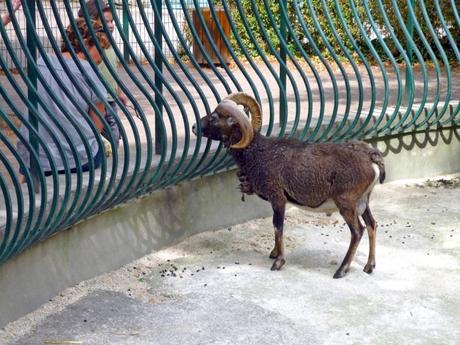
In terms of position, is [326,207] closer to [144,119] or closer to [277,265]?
[277,265]

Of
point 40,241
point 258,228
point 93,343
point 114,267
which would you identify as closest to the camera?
point 93,343

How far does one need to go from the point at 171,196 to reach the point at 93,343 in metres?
1.86

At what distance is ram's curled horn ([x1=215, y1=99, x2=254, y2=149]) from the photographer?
21.4ft

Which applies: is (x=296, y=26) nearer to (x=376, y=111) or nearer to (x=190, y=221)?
(x=376, y=111)

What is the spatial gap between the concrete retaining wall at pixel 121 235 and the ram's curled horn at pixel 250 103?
0.85m

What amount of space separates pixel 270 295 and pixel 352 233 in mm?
783

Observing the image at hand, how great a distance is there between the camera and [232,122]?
21.6 feet

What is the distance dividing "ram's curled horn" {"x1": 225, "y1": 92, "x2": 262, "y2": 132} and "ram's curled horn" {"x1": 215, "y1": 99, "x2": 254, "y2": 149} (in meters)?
0.07

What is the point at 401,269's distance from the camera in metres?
6.79

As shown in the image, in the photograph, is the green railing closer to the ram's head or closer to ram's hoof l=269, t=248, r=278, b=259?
the ram's head

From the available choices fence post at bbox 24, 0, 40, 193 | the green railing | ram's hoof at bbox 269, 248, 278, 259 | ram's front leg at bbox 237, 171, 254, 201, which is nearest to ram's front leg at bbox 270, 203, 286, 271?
ram's hoof at bbox 269, 248, 278, 259

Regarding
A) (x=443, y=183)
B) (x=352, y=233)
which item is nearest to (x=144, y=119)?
(x=352, y=233)

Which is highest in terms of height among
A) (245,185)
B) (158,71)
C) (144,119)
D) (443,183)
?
(158,71)

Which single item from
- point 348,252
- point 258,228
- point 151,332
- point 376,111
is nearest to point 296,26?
point 376,111
